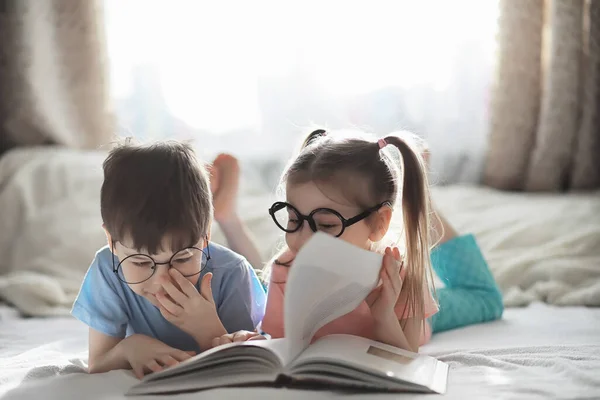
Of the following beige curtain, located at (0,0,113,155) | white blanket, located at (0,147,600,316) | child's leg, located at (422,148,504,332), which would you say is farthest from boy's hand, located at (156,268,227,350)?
beige curtain, located at (0,0,113,155)

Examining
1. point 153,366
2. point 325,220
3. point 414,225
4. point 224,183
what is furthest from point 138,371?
point 224,183

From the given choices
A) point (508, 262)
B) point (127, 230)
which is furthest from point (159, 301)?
point (508, 262)

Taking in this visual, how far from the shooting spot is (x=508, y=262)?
5.60 ft

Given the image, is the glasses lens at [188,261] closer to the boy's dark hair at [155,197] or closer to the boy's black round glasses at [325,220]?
the boy's dark hair at [155,197]

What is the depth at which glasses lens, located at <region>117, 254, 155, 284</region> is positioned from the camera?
951mm

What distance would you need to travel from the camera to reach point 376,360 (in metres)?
0.90

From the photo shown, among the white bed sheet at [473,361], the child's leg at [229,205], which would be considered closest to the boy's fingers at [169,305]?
the white bed sheet at [473,361]

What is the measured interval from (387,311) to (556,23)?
137cm

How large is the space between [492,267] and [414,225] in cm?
73

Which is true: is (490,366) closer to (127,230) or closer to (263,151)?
(127,230)

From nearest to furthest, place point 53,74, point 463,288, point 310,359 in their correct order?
point 310,359, point 463,288, point 53,74

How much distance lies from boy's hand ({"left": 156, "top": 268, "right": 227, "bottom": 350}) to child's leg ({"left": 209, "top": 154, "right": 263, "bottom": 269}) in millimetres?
502

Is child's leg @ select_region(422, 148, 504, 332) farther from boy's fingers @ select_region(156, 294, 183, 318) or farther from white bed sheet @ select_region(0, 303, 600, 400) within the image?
boy's fingers @ select_region(156, 294, 183, 318)

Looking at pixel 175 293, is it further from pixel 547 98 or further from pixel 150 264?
pixel 547 98
